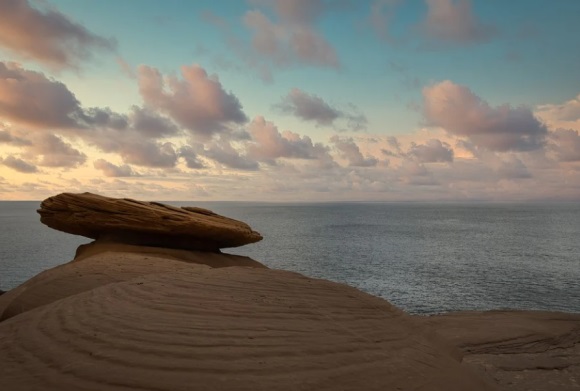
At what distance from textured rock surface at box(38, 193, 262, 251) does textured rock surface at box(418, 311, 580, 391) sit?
1165 centimetres

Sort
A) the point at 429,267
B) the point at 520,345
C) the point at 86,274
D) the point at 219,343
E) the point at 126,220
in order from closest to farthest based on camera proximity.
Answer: the point at 219,343, the point at 86,274, the point at 520,345, the point at 126,220, the point at 429,267

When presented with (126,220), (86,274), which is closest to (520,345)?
(86,274)

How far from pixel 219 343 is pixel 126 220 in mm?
14842

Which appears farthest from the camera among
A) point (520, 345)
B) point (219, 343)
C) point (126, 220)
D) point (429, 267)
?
point (429, 267)

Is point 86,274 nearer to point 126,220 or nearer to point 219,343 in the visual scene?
point 126,220

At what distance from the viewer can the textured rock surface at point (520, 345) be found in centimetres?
1070

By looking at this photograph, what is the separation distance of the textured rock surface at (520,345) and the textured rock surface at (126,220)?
11645mm

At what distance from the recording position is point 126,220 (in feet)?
60.6

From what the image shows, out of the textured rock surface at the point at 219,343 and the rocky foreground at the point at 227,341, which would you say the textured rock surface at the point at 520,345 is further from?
the textured rock surface at the point at 219,343

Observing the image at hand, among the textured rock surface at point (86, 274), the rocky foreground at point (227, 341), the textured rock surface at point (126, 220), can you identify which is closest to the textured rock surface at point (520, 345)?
the rocky foreground at point (227, 341)

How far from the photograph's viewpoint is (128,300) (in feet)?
22.0

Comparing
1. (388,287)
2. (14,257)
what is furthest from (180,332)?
(14,257)

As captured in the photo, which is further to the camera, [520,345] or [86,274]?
[520,345]

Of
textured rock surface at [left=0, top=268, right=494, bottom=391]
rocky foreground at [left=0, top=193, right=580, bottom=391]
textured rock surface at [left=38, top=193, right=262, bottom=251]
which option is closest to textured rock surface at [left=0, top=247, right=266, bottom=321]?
rocky foreground at [left=0, top=193, right=580, bottom=391]
